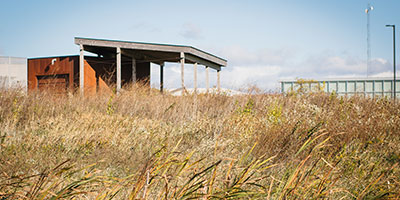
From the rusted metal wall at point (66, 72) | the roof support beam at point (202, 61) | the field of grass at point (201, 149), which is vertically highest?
the roof support beam at point (202, 61)

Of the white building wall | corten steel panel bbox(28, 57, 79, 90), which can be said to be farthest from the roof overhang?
the white building wall

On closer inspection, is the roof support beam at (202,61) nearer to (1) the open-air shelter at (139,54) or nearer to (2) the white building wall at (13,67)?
(1) the open-air shelter at (139,54)

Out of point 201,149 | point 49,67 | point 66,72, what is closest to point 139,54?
point 66,72

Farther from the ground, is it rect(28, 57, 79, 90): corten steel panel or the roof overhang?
the roof overhang

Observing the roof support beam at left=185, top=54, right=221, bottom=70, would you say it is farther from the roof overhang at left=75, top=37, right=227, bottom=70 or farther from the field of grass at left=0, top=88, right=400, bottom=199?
the field of grass at left=0, top=88, right=400, bottom=199

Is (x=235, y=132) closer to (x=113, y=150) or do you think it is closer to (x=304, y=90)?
(x=113, y=150)

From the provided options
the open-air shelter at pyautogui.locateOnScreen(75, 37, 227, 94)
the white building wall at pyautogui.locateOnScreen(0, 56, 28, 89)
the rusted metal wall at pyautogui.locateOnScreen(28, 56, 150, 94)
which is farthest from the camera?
the white building wall at pyautogui.locateOnScreen(0, 56, 28, 89)

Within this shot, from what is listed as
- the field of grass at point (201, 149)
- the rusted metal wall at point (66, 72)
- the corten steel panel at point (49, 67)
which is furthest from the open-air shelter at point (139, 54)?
the field of grass at point (201, 149)

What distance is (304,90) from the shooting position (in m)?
11.0

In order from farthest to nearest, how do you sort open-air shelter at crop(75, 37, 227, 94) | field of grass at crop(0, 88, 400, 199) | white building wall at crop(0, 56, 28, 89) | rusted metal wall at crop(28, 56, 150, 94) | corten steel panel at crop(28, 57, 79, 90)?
white building wall at crop(0, 56, 28, 89), corten steel panel at crop(28, 57, 79, 90), rusted metal wall at crop(28, 56, 150, 94), open-air shelter at crop(75, 37, 227, 94), field of grass at crop(0, 88, 400, 199)

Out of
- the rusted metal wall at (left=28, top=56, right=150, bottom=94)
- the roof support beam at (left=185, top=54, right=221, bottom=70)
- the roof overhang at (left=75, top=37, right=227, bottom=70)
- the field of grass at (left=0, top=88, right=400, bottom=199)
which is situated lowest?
the field of grass at (left=0, top=88, right=400, bottom=199)

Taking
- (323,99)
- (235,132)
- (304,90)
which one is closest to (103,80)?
(304,90)

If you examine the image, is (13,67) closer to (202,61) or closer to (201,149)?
(202,61)

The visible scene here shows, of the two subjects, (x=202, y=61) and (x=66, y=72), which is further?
(x=202, y=61)
